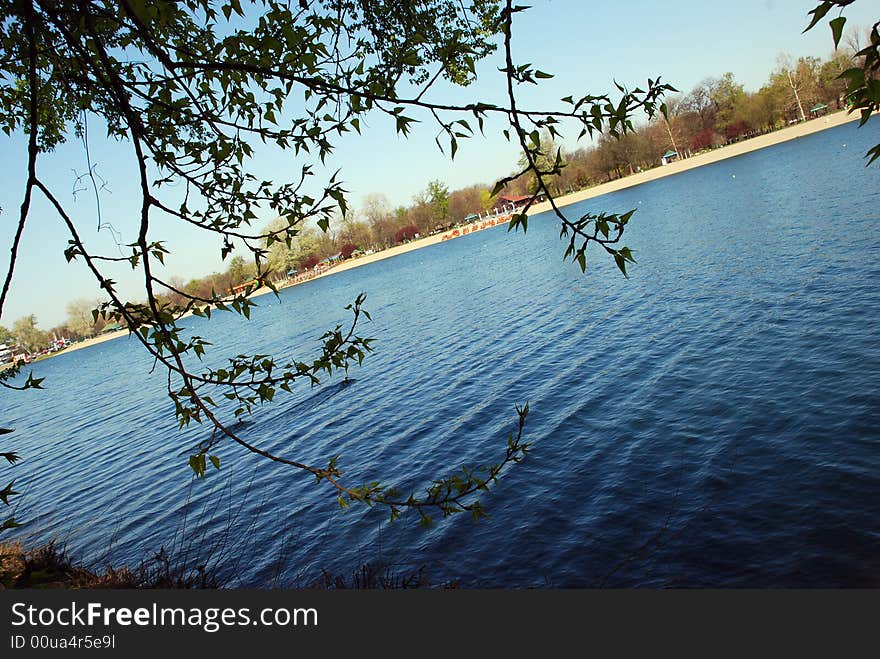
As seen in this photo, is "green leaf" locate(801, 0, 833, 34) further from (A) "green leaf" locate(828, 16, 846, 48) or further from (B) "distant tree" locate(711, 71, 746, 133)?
(B) "distant tree" locate(711, 71, 746, 133)

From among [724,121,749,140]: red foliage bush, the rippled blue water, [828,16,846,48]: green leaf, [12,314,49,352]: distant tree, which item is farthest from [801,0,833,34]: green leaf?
[724,121,749,140]: red foliage bush

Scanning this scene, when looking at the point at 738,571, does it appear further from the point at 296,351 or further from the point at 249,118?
the point at 296,351

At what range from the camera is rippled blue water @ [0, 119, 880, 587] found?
11.6 m

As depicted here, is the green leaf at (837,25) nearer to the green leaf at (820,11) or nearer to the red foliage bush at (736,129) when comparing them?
the green leaf at (820,11)

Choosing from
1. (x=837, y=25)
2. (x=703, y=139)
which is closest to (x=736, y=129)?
(x=703, y=139)

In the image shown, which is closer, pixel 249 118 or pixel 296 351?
pixel 249 118

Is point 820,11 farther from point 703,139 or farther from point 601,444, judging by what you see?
point 703,139

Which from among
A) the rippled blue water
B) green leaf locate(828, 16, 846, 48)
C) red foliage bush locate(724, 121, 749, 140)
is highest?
red foliage bush locate(724, 121, 749, 140)

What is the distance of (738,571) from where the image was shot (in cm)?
1025

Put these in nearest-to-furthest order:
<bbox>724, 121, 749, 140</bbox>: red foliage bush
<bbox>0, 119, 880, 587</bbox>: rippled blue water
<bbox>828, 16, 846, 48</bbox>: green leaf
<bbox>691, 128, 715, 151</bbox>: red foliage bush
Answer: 1. <bbox>828, 16, 846, 48</bbox>: green leaf
2. <bbox>0, 119, 880, 587</bbox>: rippled blue water
3. <bbox>724, 121, 749, 140</bbox>: red foliage bush
4. <bbox>691, 128, 715, 151</bbox>: red foliage bush

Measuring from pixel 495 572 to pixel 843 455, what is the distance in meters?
7.95

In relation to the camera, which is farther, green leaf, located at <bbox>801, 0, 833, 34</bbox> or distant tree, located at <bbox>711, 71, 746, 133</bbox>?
distant tree, located at <bbox>711, 71, 746, 133</bbox>

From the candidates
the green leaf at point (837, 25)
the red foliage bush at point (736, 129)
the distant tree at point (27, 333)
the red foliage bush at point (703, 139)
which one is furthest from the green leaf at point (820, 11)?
the red foliage bush at point (703, 139)

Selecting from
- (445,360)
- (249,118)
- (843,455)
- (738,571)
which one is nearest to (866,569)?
(738,571)
